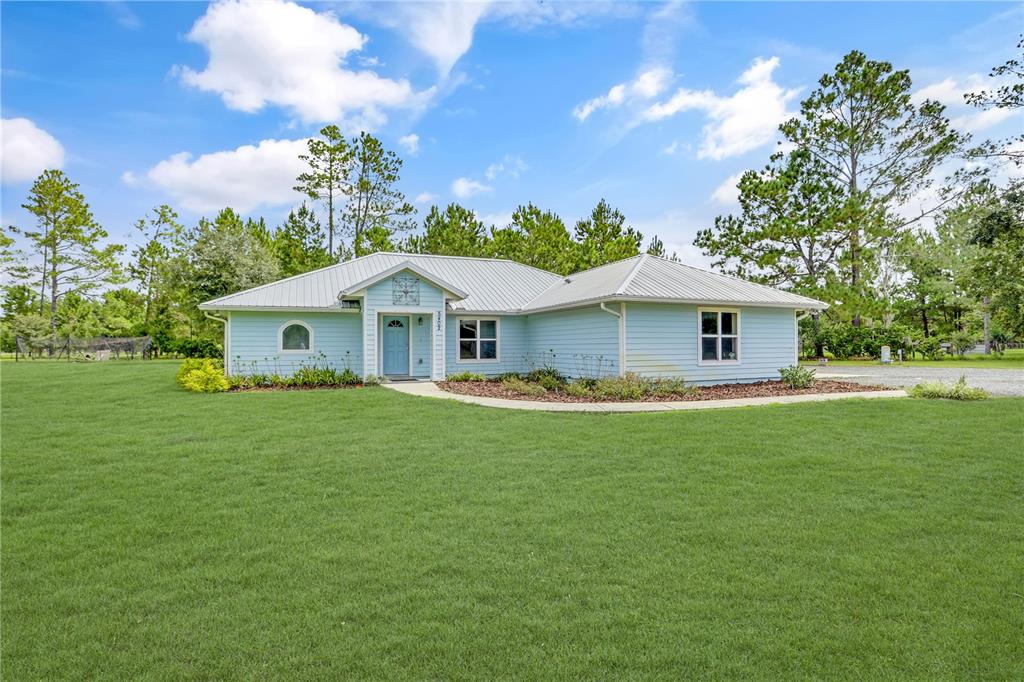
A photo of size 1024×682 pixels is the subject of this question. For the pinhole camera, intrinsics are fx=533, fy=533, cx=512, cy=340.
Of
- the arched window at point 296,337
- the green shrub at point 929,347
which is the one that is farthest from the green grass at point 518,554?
the green shrub at point 929,347

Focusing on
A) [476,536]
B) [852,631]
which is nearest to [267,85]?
[476,536]

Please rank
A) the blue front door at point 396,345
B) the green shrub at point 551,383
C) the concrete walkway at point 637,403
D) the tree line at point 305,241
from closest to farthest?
the concrete walkway at point 637,403
the green shrub at point 551,383
the blue front door at point 396,345
the tree line at point 305,241

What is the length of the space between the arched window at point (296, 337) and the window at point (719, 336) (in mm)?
11811

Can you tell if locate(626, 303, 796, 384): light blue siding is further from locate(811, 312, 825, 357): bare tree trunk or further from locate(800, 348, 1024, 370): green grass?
locate(811, 312, 825, 357): bare tree trunk

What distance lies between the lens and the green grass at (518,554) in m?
2.90

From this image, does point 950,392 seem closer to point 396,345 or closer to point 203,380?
point 396,345

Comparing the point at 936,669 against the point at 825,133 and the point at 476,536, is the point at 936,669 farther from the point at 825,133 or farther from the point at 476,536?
the point at 825,133

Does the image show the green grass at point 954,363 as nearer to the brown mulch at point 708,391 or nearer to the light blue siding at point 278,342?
the brown mulch at point 708,391

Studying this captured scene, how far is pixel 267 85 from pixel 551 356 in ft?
36.2

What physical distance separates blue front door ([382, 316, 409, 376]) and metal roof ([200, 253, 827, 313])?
5.36 feet

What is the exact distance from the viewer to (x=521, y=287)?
2086 centimetres

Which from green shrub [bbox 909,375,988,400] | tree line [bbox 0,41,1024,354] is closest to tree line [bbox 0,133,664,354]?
tree line [bbox 0,41,1024,354]

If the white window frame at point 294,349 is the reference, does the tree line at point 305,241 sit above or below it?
above

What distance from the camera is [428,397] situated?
12250mm
